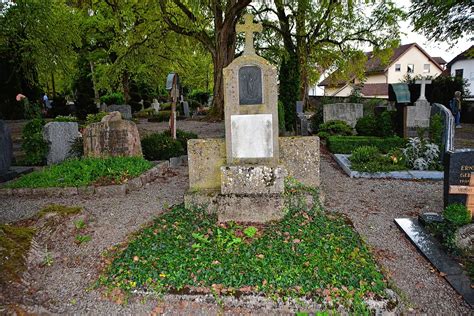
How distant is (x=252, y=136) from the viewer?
16.3 feet

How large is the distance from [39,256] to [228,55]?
56.0 feet

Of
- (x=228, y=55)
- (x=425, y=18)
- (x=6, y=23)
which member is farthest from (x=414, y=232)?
(x=6, y=23)

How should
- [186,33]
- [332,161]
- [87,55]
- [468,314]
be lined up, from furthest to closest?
[87,55]
[186,33]
[332,161]
[468,314]

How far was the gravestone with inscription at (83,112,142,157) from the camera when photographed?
8.73 m

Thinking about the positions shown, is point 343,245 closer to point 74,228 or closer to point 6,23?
point 74,228

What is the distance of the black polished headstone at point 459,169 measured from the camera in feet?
15.5

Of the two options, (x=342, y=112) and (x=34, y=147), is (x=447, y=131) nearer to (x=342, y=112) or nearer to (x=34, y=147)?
(x=342, y=112)

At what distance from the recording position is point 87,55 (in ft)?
83.5

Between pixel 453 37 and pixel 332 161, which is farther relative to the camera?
pixel 453 37

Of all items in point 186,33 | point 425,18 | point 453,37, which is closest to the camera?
point 425,18

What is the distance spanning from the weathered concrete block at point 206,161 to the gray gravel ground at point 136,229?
1083mm

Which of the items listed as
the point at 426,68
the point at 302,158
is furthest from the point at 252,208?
the point at 426,68

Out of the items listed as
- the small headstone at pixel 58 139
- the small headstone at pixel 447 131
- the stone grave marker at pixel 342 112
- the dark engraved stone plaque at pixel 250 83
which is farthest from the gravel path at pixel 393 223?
the small headstone at pixel 58 139

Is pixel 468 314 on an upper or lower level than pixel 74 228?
lower
